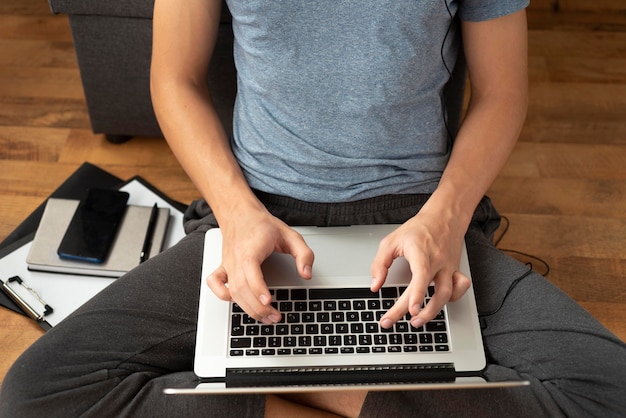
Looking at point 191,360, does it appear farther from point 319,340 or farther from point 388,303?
point 388,303

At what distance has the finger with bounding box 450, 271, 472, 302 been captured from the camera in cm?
101

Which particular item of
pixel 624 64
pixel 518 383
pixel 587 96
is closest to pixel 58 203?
pixel 518 383

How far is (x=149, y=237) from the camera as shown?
1556mm

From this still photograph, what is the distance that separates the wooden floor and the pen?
0.15m

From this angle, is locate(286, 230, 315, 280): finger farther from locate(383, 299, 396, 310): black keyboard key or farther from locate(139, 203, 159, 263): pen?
locate(139, 203, 159, 263): pen

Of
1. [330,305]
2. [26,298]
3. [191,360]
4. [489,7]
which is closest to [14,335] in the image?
[26,298]

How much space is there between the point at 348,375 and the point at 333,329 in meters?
0.08

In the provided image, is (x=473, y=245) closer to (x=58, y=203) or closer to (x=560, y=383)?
(x=560, y=383)

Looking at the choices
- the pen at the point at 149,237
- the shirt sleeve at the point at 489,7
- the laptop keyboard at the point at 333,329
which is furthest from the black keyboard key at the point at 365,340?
the pen at the point at 149,237

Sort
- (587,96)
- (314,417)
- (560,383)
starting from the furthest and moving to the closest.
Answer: (587,96), (314,417), (560,383)

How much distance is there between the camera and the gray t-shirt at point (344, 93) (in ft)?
3.51

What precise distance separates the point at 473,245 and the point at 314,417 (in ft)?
1.22

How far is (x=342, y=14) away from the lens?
3.48 ft

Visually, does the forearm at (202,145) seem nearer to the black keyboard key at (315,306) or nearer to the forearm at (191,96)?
the forearm at (191,96)
